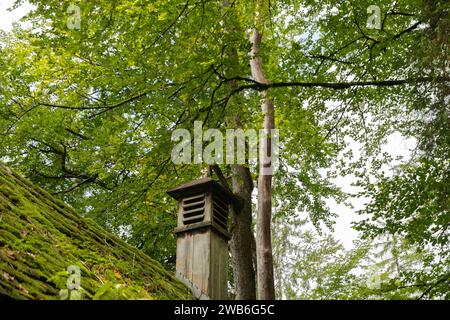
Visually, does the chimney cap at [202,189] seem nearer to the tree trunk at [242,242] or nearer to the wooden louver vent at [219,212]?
the wooden louver vent at [219,212]

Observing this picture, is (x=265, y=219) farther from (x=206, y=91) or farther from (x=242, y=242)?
(x=206, y=91)

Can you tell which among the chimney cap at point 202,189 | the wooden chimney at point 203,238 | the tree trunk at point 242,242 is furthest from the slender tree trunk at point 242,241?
the wooden chimney at point 203,238

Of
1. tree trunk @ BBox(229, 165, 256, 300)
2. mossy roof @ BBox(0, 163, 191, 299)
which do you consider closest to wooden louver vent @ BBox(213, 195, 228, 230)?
mossy roof @ BBox(0, 163, 191, 299)

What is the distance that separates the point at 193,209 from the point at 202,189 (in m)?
0.34

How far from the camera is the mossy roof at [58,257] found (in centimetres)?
305

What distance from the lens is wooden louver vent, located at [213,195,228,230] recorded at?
6633mm

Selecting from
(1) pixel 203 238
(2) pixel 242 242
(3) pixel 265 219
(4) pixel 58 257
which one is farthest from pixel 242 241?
(4) pixel 58 257

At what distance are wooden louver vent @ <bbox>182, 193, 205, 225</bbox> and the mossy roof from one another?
0.96m

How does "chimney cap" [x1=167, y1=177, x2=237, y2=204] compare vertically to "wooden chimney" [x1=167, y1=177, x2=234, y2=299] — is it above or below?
above

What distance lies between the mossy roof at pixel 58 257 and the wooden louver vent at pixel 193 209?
964 millimetres

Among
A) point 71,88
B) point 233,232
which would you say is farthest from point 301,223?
point 71,88

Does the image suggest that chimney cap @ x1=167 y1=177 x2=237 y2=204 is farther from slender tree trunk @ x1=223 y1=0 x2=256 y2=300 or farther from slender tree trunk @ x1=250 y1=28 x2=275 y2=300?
slender tree trunk @ x1=250 y1=28 x2=275 y2=300

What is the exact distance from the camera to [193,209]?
676 centimetres
